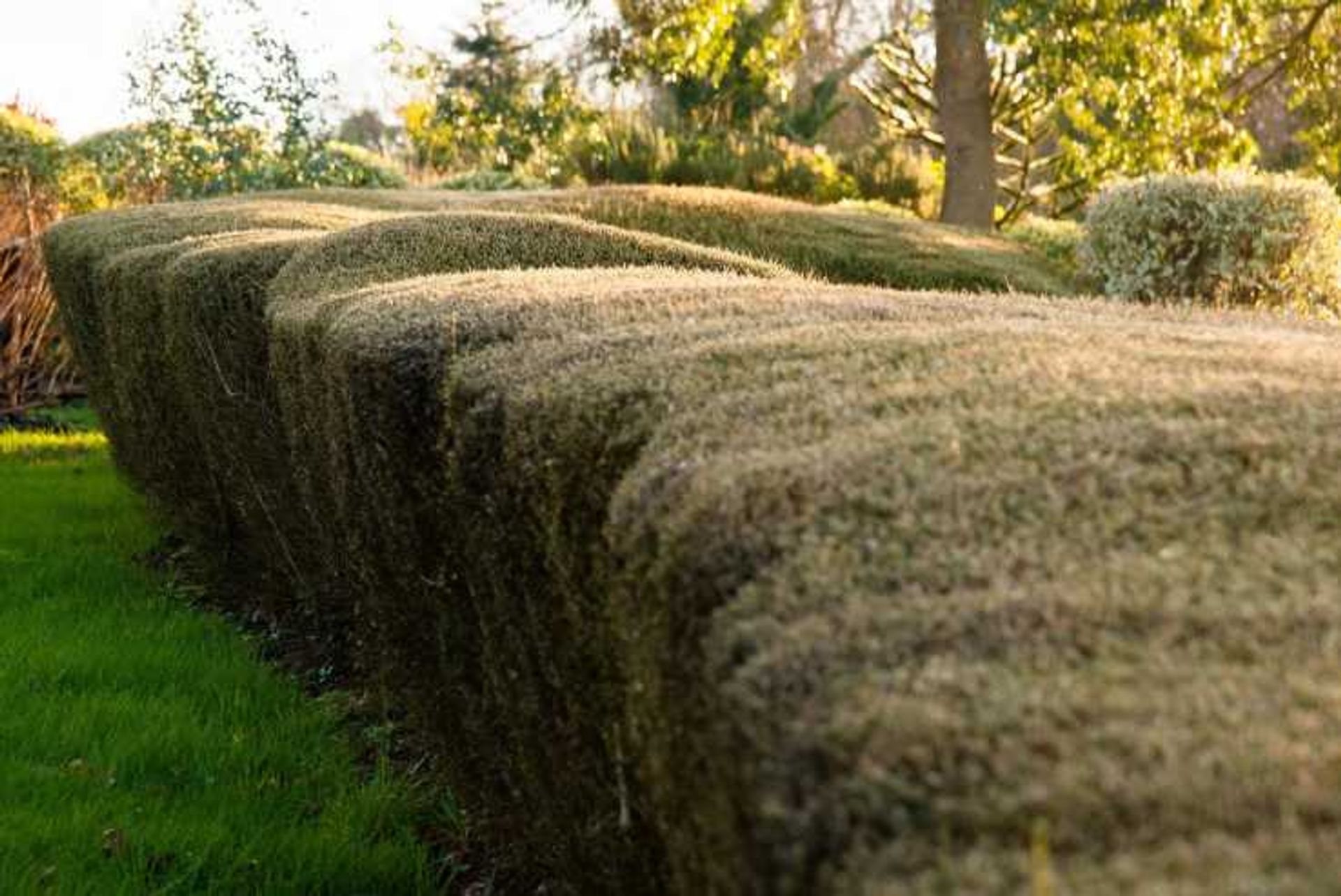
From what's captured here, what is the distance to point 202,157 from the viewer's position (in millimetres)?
18906

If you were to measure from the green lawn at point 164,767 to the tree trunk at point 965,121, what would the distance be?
37.8 ft

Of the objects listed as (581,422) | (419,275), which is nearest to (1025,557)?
(581,422)

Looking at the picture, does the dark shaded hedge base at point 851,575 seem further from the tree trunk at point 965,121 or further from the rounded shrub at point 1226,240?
the tree trunk at point 965,121

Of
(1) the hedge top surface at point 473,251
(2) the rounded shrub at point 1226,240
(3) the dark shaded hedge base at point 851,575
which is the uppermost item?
(3) the dark shaded hedge base at point 851,575

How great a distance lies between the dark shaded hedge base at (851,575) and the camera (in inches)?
50.1

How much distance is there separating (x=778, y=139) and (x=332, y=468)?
20.6 meters

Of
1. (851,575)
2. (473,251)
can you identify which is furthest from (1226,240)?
(851,575)

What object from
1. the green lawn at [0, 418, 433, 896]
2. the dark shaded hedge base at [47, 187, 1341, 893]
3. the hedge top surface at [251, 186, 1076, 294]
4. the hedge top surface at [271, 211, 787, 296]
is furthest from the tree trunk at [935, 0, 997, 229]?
the dark shaded hedge base at [47, 187, 1341, 893]

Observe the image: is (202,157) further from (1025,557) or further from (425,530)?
(1025,557)

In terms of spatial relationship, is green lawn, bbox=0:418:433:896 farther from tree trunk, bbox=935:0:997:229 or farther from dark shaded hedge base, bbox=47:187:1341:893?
tree trunk, bbox=935:0:997:229

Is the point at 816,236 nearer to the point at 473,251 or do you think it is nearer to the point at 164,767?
the point at 473,251

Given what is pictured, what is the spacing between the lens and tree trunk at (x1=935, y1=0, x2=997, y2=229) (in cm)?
1691

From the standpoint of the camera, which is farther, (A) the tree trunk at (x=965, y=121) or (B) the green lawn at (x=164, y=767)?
(A) the tree trunk at (x=965, y=121)

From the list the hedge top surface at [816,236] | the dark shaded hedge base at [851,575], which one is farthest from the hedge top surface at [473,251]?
the hedge top surface at [816,236]
